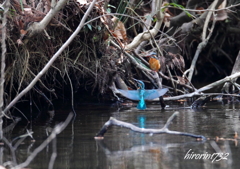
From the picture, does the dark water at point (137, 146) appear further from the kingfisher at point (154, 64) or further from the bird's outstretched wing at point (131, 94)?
the kingfisher at point (154, 64)

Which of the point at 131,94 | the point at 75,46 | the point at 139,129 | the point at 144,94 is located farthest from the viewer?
the point at 131,94

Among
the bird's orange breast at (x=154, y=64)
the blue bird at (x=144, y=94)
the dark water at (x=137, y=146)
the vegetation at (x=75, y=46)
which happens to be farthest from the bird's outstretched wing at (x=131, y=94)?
the dark water at (x=137, y=146)

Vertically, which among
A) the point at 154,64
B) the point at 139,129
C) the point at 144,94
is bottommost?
the point at 139,129

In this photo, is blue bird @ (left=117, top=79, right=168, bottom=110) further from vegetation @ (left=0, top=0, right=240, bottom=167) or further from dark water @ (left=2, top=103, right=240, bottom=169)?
dark water @ (left=2, top=103, right=240, bottom=169)

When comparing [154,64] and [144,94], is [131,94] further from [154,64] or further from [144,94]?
[154,64]

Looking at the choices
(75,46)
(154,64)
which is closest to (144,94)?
(154,64)

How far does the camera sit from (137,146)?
11.6ft

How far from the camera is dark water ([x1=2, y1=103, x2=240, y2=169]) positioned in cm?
302

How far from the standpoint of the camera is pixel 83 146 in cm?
357

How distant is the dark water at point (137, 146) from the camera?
119 inches

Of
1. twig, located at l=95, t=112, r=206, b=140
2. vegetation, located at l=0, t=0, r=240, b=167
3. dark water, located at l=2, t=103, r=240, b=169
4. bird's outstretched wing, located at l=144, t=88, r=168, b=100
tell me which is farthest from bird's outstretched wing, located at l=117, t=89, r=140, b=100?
twig, located at l=95, t=112, r=206, b=140

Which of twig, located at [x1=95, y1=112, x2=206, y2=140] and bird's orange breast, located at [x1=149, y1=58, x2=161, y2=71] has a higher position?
bird's orange breast, located at [x1=149, y1=58, x2=161, y2=71]

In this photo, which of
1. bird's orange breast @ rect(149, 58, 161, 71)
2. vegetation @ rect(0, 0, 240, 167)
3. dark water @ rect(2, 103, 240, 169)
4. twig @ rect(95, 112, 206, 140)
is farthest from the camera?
bird's orange breast @ rect(149, 58, 161, 71)

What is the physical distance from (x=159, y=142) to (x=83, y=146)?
0.61 m
